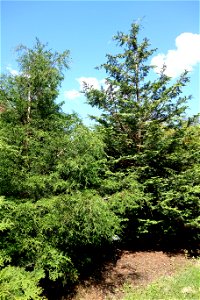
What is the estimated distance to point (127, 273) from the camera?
28.3ft

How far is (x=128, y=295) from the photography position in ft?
23.9

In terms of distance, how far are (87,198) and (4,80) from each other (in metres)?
4.03

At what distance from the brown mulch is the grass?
314 mm

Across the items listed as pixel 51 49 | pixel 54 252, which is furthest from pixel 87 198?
pixel 51 49

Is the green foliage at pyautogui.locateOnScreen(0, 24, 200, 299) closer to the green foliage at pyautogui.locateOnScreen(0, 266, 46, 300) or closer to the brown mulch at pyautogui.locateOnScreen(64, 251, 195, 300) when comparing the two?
the green foliage at pyautogui.locateOnScreen(0, 266, 46, 300)

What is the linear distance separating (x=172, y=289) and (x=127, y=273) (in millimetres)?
1658

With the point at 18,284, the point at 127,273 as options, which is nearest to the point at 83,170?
the point at 18,284

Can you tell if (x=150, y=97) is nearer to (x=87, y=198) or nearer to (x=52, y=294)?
(x=87, y=198)

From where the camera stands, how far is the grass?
706 cm

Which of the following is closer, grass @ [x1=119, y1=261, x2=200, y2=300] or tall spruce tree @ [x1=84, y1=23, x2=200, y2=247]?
grass @ [x1=119, y1=261, x2=200, y2=300]

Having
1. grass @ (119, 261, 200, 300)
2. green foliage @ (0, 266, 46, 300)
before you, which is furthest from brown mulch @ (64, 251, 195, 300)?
green foliage @ (0, 266, 46, 300)

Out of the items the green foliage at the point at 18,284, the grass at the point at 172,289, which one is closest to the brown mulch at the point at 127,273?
the grass at the point at 172,289

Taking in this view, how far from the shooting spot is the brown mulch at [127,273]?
7434 mm

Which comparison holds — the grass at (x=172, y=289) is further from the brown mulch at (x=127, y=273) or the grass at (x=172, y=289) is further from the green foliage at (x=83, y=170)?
the green foliage at (x=83, y=170)
